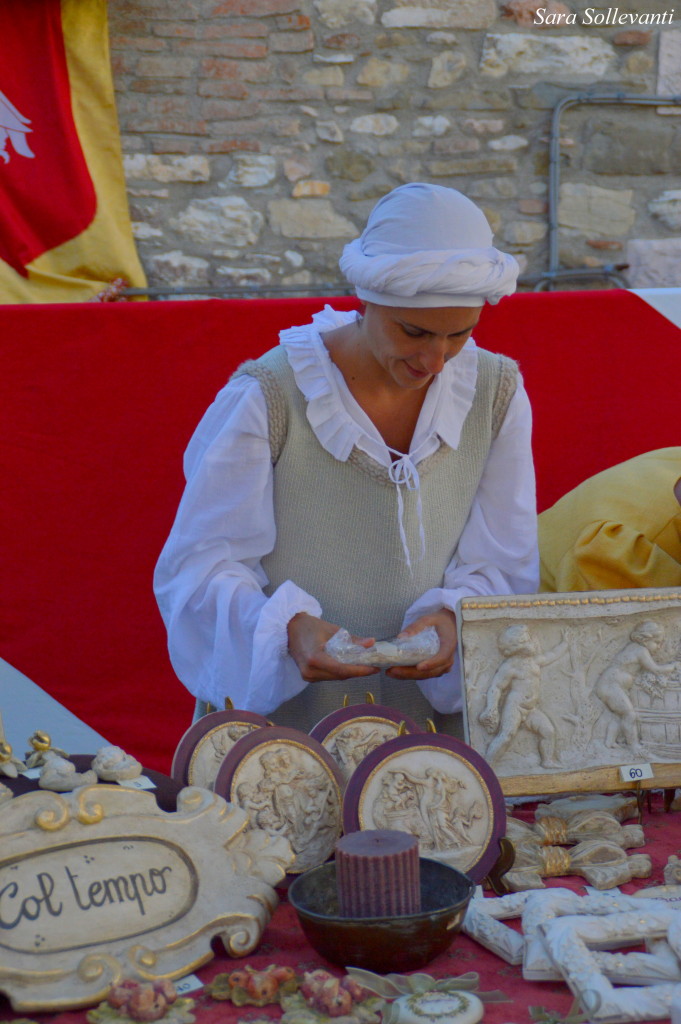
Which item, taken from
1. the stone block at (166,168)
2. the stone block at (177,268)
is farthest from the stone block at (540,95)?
the stone block at (177,268)

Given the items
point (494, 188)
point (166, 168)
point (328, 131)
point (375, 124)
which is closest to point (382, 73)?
point (375, 124)

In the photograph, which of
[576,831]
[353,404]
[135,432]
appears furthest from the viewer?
[135,432]

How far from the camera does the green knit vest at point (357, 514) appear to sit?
5.98 feet

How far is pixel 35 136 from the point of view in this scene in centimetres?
420

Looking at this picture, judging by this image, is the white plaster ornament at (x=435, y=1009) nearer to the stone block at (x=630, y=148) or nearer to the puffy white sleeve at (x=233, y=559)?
the puffy white sleeve at (x=233, y=559)

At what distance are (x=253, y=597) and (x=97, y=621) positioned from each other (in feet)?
4.52

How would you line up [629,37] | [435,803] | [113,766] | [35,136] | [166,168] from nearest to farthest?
[113,766] → [435,803] → [35,136] → [166,168] → [629,37]

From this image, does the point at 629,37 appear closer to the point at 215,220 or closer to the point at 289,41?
the point at 289,41

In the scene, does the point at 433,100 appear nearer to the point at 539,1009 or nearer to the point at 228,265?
the point at 228,265

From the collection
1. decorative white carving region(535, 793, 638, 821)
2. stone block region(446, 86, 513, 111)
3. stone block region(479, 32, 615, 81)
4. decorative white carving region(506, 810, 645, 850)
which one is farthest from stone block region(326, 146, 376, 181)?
decorative white carving region(506, 810, 645, 850)

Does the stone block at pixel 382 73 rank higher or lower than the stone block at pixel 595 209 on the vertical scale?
higher

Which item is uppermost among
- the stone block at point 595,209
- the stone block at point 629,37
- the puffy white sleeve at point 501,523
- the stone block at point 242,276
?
the stone block at point 629,37

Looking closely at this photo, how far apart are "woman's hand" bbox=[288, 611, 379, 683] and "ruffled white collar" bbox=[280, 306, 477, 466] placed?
0.94 feet

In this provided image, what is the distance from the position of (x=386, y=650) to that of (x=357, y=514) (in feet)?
1.00
